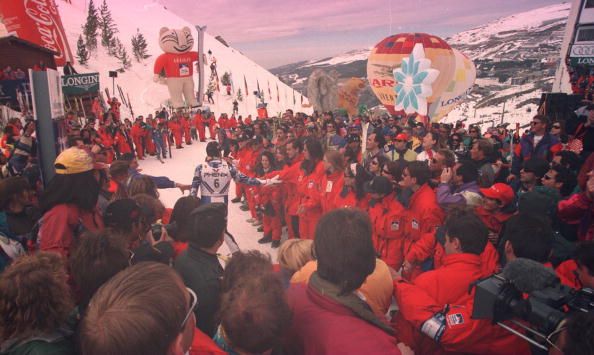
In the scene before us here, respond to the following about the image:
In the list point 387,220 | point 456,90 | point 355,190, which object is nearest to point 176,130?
point 456,90

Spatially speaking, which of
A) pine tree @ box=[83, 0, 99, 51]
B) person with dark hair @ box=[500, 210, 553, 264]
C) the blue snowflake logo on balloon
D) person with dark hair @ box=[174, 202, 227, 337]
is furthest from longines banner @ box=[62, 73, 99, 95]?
pine tree @ box=[83, 0, 99, 51]

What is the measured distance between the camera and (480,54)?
131ft

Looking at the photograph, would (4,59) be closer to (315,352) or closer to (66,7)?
(315,352)

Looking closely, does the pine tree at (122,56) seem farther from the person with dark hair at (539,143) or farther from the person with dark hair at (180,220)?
the person with dark hair at (180,220)

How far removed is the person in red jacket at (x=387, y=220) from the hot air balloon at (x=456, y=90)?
1190 cm

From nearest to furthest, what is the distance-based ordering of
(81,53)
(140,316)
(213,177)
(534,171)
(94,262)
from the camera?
(140,316), (94,262), (534,171), (213,177), (81,53)

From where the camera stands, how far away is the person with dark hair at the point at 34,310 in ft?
4.22

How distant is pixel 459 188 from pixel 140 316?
137 inches

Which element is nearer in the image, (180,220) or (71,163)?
(71,163)

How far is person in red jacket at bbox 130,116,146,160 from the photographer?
1319 cm

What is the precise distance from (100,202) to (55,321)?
7.77ft

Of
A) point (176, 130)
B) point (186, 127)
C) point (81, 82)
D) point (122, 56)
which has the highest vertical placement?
point (122, 56)

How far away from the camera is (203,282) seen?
6.38 feet

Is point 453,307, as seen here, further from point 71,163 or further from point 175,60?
point 175,60
